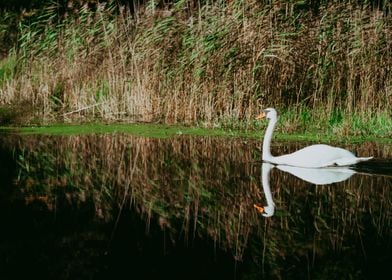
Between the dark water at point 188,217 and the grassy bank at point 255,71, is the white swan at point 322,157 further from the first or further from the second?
the grassy bank at point 255,71

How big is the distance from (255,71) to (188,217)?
230 inches

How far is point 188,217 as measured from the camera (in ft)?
17.5

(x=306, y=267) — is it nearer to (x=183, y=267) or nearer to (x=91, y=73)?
(x=183, y=267)

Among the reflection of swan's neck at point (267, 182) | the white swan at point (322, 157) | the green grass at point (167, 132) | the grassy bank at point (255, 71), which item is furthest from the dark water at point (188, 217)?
the grassy bank at point (255, 71)

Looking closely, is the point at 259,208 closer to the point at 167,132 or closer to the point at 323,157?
the point at 323,157

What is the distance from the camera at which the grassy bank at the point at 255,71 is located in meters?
10.7

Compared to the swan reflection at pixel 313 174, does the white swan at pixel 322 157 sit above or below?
above

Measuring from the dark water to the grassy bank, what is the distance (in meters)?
2.09

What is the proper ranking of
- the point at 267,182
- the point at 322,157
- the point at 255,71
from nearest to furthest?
the point at 267,182, the point at 322,157, the point at 255,71

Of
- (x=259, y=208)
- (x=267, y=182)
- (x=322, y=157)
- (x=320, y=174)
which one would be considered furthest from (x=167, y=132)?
(x=259, y=208)

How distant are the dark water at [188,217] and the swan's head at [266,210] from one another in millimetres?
18

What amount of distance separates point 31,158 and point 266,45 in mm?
4223

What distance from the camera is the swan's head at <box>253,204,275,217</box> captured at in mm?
5420

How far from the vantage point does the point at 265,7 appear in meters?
10.9
